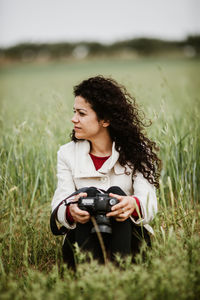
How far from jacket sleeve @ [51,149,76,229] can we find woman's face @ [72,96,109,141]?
21 centimetres

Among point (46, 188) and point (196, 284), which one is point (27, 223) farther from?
point (196, 284)

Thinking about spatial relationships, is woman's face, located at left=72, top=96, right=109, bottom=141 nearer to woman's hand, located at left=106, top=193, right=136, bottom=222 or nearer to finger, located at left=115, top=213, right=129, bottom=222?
woman's hand, located at left=106, top=193, right=136, bottom=222

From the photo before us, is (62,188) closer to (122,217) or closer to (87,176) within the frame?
(87,176)

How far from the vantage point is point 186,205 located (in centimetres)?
212

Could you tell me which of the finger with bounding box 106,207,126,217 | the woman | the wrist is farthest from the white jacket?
the finger with bounding box 106,207,126,217

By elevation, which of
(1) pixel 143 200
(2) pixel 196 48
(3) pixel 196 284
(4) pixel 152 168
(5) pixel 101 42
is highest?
(5) pixel 101 42

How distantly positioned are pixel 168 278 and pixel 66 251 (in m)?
0.69

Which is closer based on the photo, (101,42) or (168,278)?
(168,278)

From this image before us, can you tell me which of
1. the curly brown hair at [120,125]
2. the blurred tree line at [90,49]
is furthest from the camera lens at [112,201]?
the blurred tree line at [90,49]

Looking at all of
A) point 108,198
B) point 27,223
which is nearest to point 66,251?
point 27,223

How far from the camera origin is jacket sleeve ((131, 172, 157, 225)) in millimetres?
1557

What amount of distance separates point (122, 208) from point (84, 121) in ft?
2.07

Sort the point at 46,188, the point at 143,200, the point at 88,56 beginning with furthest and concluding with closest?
1. the point at 88,56
2. the point at 46,188
3. the point at 143,200

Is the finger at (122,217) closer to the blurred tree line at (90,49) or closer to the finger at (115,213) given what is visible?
the finger at (115,213)
